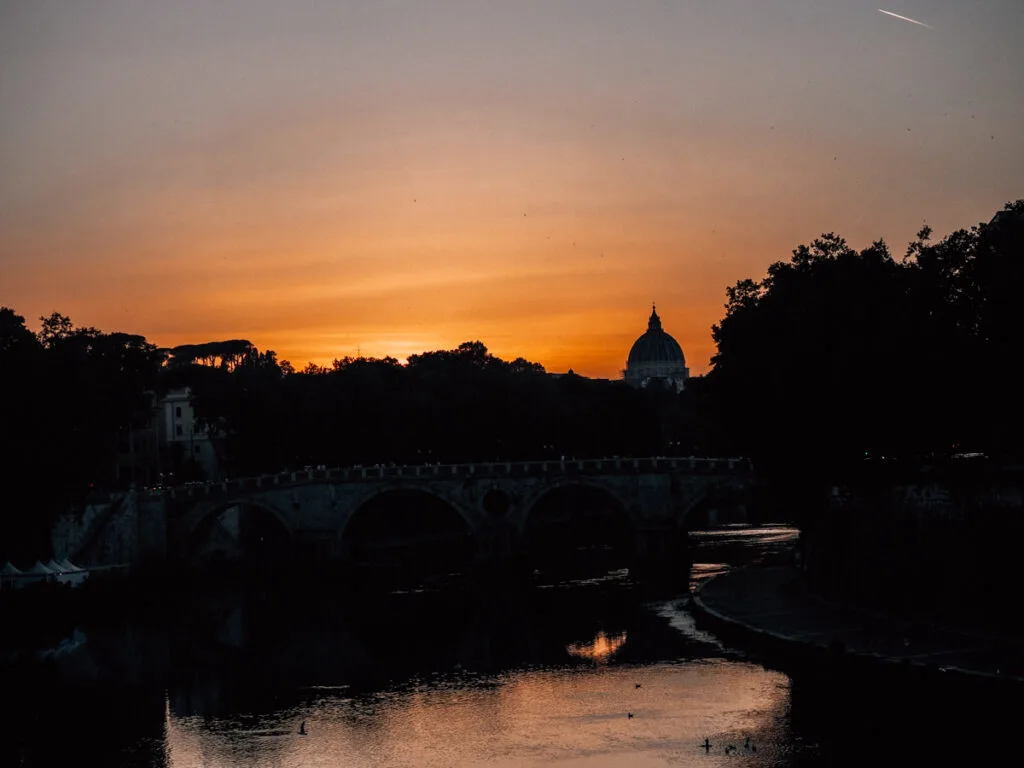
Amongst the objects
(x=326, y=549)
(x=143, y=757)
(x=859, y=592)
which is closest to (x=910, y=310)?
(x=859, y=592)

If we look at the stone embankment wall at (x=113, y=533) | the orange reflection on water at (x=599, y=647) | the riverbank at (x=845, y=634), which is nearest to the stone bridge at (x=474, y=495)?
the stone embankment wall at (x=113, y=533)

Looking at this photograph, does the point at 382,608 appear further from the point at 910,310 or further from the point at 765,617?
the point at 910,310

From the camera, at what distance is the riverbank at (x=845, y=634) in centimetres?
5159

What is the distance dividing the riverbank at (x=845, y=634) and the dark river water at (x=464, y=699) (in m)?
1.18

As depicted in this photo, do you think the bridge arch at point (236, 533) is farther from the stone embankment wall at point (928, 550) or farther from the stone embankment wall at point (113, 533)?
the stone embankment wall at point (928, 550)

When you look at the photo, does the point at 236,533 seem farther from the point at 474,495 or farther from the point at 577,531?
the point at 577,531

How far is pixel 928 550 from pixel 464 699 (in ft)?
64.3

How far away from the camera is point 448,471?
342 ft

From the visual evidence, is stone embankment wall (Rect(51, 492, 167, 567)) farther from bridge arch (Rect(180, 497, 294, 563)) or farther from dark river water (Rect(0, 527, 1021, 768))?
dark river water (Rect(0, 527, 1021, 768))

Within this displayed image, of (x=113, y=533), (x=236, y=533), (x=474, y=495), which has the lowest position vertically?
(x=236, y=533)

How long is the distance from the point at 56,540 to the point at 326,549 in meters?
19.0

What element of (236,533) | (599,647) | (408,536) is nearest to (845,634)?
(599,647)

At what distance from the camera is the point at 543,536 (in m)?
122

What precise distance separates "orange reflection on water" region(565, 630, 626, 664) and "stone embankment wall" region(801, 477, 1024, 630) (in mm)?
9894
